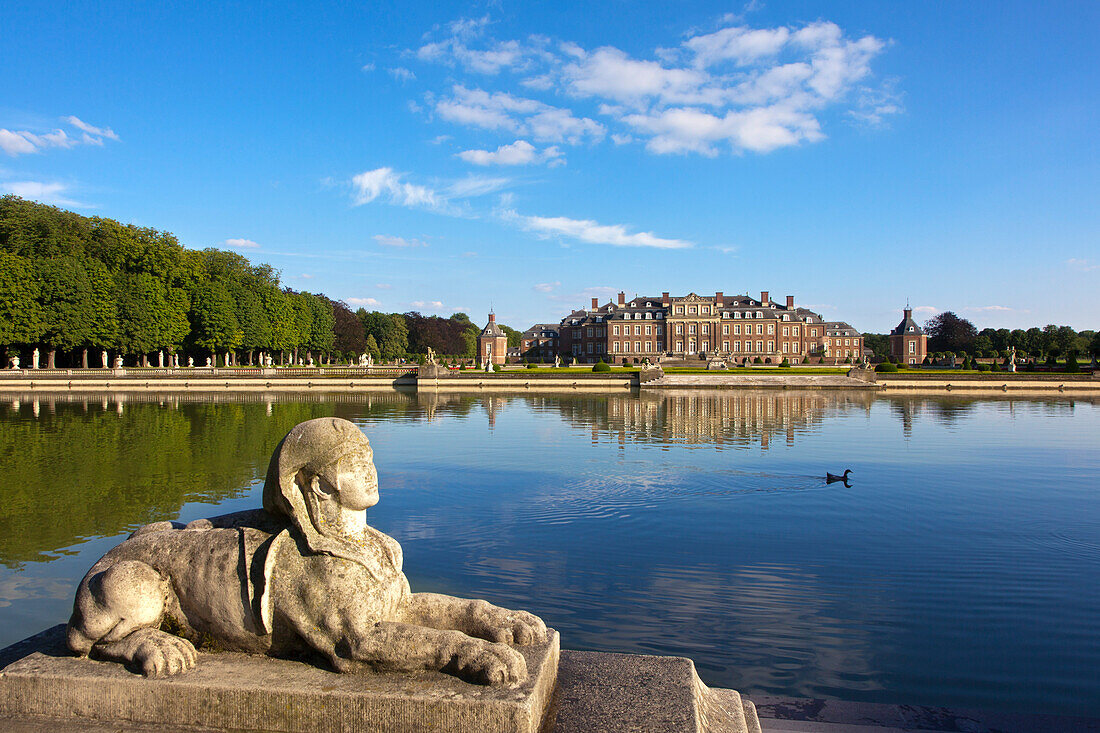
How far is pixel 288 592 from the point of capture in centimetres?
329

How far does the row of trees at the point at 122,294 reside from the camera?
145ft

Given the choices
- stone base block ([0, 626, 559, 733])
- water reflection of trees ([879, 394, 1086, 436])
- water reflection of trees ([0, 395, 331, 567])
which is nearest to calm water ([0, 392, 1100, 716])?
water reflection of trees ([0, 395, 331, 567])

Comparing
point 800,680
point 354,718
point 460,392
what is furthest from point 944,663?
point 460,392

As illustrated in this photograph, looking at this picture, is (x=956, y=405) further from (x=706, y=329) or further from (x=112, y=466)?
(x=706, y=329)

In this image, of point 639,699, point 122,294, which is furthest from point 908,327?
point 639,699

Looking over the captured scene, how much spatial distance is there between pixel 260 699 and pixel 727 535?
7439 mm

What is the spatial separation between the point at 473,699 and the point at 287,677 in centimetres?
89

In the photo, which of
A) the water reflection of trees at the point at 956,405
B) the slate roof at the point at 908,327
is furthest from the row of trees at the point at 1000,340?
the water reflection of trees at the point at 956,405

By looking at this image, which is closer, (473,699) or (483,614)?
(473,699)

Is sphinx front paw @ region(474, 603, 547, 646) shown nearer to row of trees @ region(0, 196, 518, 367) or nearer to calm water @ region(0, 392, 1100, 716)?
calm water @ region(0, 392, 1100, 716)

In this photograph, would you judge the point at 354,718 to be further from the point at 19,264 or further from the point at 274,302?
the point at 274,302

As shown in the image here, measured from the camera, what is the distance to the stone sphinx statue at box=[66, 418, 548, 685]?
10.4 ft

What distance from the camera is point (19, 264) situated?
142ft

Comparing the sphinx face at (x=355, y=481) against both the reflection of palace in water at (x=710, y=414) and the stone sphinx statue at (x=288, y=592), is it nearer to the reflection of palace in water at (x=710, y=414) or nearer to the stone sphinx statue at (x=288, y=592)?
the stone sphinx statue at (x=288, y=592)
